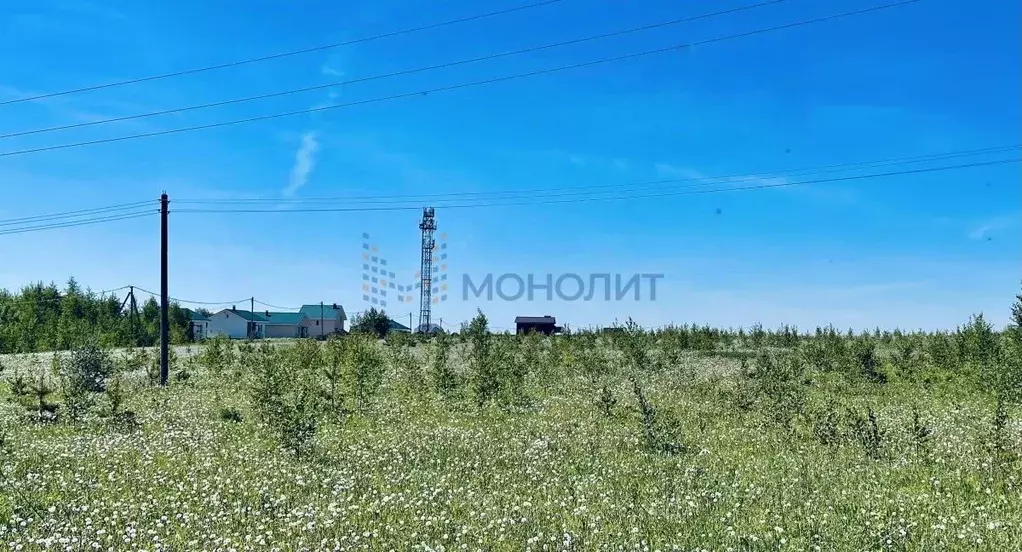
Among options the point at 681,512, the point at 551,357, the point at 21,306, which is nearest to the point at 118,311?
the point at 21,306

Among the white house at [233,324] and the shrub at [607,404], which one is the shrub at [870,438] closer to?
the shrub at [607,404]

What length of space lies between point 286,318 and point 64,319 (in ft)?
168

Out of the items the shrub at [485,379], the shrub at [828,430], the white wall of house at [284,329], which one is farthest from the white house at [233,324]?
the shrub at [828,430]

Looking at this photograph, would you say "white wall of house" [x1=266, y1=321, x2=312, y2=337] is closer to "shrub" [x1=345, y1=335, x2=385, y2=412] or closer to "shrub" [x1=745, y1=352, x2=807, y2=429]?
"shrub" [x1=345, y1=335, x2=385, y2=412]

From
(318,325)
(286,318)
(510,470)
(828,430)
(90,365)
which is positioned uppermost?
(286,318)

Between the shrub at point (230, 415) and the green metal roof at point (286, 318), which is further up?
the green metal roof at point (286, 318)

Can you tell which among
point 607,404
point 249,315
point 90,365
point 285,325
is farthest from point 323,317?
point 607,404

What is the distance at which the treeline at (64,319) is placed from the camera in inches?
2441

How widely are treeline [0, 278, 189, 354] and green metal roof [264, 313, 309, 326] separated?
28.9 metres

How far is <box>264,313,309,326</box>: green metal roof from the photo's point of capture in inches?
4563

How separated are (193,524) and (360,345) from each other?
15527 mm

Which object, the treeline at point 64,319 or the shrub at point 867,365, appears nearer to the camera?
the shrub at point 867,365

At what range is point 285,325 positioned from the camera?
116 m

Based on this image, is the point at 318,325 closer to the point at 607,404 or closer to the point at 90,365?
the point at 90,365
